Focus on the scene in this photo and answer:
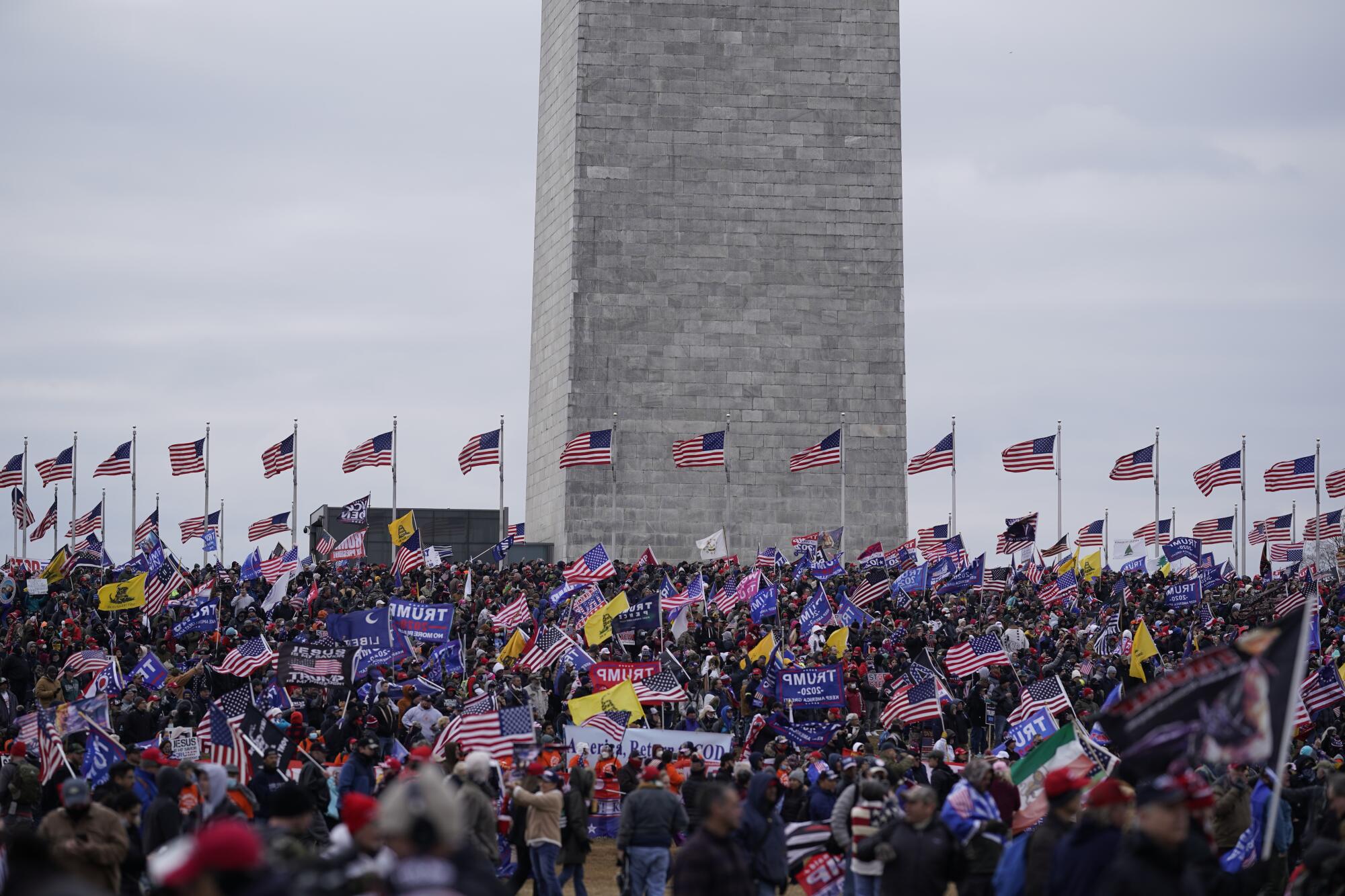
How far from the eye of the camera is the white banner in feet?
66.7

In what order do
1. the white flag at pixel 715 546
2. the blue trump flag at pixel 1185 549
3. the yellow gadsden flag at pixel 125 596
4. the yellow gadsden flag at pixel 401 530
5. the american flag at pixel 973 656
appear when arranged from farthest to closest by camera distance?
the blue trump flag at pixel 1185 549 → the white flag at pixel 715 546 → the yellow gadsden flag at pixel 401 530 → the yellow gadsden flag at pixel 125 596 → the american flag at pixel 973 656

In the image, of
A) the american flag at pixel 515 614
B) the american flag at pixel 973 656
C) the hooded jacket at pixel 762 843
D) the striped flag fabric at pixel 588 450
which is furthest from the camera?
the striped flag fabric at pixel 588 450

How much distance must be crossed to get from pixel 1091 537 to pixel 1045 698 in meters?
33.6

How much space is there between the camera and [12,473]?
5197 cm

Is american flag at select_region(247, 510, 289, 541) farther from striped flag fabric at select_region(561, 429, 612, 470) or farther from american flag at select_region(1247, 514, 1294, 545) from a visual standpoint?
american flag at select_region(1247, 514, 1294, 545)

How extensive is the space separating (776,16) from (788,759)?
4064 centimetres

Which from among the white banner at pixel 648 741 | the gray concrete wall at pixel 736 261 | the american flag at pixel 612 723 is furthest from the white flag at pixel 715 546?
the american flag at pixel 612 723

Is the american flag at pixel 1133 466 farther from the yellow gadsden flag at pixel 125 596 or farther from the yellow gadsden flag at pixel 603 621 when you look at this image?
the yellow gadsden flag at pixel 125 596

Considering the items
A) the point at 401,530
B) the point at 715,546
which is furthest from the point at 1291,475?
the point at 401,530

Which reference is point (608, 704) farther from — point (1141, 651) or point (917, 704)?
point (1141, 651)

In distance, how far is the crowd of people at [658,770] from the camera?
9.33m

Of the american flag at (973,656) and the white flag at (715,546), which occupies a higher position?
the white flag at (715,546)

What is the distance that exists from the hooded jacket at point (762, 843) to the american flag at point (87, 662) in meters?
13.3

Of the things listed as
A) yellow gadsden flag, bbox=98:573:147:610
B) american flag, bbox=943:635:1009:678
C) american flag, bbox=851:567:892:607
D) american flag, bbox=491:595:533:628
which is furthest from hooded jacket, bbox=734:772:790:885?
american flag, bbox=851:567:892:607
